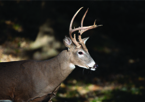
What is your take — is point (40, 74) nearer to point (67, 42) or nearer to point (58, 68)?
point (58, 68)

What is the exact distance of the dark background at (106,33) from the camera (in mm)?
9414

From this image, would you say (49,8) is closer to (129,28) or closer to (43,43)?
(43,43)

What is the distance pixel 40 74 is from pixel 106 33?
31.9 ft

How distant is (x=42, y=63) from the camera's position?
4676mm

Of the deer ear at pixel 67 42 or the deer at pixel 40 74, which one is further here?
the deer ear at pixel 67 42

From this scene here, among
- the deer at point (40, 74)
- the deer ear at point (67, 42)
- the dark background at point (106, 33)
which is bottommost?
the deer at point (40, 74)

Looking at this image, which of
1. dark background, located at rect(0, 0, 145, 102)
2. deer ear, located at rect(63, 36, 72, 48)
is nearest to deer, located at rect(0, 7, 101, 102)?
deer ear, located at rect(63, 36, 72, 48)

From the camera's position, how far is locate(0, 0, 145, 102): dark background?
9.41 metres

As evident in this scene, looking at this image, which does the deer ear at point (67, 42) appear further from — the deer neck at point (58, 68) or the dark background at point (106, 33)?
the dark background at point (106, 33)

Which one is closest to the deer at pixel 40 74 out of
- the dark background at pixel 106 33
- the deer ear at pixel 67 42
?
the deer ear at pixel 67 42

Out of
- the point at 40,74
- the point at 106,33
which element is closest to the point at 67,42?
the point at 40,74

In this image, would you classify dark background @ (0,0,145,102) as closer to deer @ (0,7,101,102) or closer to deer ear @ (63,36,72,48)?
deer @ (0,7,101,102)

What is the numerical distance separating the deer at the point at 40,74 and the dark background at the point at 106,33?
7.60ft

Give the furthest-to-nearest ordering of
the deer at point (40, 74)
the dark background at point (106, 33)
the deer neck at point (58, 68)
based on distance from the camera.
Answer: the dark background at point (106, 33)
the deer neck at point (58, 68)
the deer at point (40, 74)
